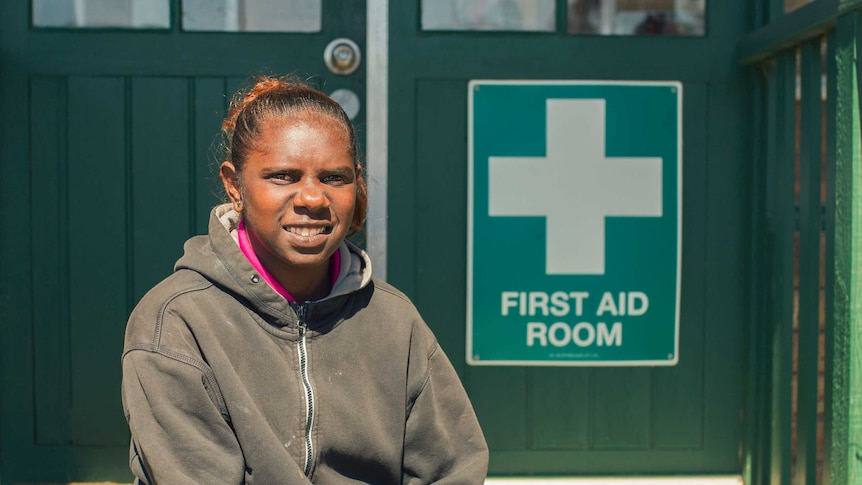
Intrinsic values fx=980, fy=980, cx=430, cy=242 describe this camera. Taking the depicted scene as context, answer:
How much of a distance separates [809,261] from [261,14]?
171cm

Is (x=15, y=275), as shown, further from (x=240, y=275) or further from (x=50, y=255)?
(x=240, y=275)

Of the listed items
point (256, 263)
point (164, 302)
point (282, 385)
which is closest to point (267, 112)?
point (256, 263)

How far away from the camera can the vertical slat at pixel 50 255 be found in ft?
9.61

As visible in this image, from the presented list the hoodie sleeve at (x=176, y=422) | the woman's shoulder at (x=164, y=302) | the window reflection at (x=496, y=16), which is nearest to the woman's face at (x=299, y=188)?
the woman's shoulder at (x=164, y=302)

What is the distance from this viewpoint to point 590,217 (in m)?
2.95

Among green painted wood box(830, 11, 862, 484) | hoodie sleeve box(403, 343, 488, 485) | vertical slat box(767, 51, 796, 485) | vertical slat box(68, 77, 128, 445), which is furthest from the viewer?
vertical slat box(68, 77, 128, 445)

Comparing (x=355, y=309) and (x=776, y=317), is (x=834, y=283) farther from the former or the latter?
Answer: (x=355, y=309)

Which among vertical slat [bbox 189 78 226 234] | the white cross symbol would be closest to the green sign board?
the white cross symbol

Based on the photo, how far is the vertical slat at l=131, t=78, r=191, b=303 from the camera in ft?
9.65

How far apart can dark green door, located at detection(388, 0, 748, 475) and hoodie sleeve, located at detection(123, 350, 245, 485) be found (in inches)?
56.1

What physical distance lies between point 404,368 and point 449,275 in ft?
3.91

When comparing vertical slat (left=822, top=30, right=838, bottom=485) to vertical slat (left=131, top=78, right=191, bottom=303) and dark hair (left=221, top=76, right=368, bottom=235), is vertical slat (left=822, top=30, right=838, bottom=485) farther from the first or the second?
vertical slat (left=131, top=78, right=191, bottom=303)

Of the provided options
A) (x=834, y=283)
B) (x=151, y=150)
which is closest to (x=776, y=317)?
(x=834, y=283)

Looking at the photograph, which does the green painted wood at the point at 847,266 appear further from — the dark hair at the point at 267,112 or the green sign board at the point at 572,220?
the dark hair at the point at 267,112
